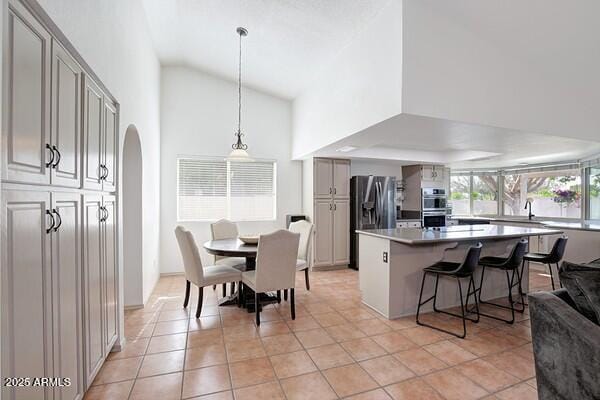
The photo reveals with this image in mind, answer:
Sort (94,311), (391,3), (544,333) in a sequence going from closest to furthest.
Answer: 1. (544,333)
2. (94,311)
3. (391,3)

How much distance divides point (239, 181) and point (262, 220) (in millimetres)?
852

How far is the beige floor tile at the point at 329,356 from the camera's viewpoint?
7.47ft

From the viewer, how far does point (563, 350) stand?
57.1 inches

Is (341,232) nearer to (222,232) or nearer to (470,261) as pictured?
(222,232)

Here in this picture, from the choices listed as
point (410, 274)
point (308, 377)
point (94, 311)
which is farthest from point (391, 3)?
point (94, 311)

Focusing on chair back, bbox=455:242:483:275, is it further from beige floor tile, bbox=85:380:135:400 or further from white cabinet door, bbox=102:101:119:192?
white cabinet door, bbox=102:101:119:192

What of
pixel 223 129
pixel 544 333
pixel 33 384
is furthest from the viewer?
pixel 223 129

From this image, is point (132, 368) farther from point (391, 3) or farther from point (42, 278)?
point (391, 3)

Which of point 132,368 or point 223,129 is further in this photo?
point 223,129

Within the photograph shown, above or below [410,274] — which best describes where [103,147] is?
above

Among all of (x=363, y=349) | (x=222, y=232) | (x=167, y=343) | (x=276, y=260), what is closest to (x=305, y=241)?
(x=276, y=260)

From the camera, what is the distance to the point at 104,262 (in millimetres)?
2176

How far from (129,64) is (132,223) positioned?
1.74m

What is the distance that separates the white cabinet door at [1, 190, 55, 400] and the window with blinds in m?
3.76
